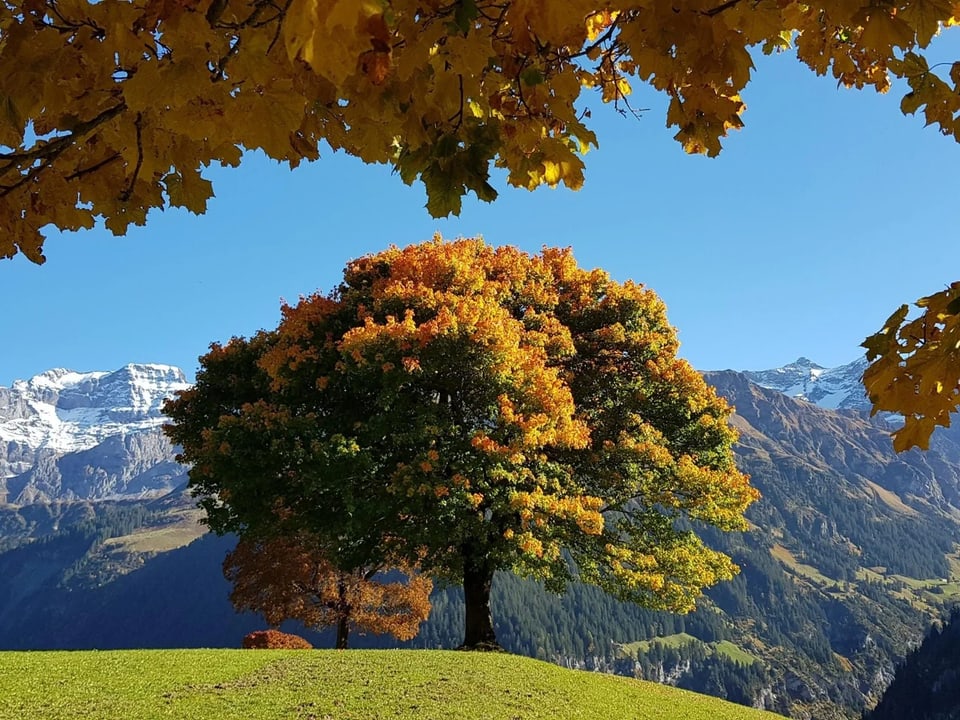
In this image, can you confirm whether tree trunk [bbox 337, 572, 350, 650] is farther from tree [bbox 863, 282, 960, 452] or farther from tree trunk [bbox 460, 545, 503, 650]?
tree [bbox 863, 282, 960, 452]

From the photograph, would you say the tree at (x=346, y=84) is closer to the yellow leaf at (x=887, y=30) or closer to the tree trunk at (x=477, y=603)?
the yellow leaf at (x=887, y=30)

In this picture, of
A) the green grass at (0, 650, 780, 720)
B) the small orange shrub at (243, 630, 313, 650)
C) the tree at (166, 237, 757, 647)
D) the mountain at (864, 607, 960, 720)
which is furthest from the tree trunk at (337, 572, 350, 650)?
the mountain at (864, 607, 960, 720)

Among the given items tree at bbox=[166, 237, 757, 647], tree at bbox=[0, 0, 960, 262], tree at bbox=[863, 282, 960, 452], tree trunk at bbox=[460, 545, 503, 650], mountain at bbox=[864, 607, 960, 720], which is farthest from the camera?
mountain at bbox=[864, 607, 960, 720]

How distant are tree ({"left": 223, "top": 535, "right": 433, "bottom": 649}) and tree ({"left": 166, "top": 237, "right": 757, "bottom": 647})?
12.0 meters

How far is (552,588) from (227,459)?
869 centimetres

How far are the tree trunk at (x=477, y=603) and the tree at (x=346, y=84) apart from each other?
50.2 ft

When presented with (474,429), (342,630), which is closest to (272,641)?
(342,630)

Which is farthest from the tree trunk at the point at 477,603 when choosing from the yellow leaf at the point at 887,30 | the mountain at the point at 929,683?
the mountain at the point at 929,683

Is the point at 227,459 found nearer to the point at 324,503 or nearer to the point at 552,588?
the point at 324,503

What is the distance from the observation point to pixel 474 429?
50.3ft

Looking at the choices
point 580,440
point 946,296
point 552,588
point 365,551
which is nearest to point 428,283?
point 580,440

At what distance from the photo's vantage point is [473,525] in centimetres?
1489

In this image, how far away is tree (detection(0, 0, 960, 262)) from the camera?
5.03ft

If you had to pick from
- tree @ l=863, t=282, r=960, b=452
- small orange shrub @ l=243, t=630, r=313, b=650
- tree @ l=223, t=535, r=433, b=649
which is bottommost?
small orange shrub @ l=243, t=630, r=313, b=650
